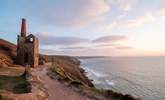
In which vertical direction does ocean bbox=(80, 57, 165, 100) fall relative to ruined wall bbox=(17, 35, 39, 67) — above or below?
below

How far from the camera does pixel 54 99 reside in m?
13.4

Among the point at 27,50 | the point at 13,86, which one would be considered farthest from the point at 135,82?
the point at 13,86

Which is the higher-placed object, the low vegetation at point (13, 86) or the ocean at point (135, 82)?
the low vegetation at point (13, 86)

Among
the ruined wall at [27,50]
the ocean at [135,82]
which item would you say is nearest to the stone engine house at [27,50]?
the ruined wall at [27,50]

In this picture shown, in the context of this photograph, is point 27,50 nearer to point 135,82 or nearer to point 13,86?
point 13,86

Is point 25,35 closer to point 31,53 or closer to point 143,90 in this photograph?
point 31,53

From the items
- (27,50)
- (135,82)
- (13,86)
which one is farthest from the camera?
(135,82)

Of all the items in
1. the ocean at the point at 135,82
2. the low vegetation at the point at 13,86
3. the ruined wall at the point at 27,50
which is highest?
the ruined wall at the point at 27,50

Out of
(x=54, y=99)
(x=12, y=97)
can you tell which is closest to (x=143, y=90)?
(x=54, y=99)

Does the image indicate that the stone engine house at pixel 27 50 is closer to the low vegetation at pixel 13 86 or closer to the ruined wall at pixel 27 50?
the ruined wall at pixel 27 50

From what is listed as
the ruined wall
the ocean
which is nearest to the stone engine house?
the ruined wall

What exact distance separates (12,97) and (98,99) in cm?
730

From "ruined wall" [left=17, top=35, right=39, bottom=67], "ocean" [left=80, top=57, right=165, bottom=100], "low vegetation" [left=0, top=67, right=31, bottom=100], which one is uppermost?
"ruined wall" [left=17, top=35, right=39, bottom=67]

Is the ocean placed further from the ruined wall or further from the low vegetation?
the low vegetation
